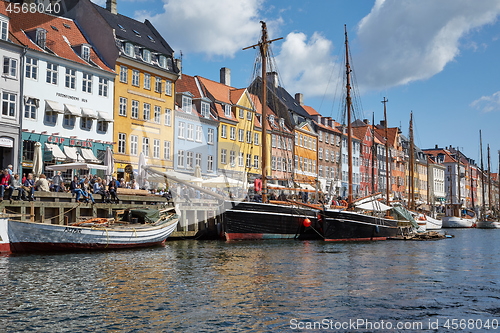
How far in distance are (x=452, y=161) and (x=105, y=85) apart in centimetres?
10714

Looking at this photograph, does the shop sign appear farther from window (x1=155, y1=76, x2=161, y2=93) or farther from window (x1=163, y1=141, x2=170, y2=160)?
window (x1=155, y1=76, x2=161, y2=93)

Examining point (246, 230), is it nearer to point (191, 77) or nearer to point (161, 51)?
point (161, 51)

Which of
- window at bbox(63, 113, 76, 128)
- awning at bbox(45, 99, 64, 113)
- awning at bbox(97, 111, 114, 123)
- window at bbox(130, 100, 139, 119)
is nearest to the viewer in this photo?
awning at bbox(45, 99, 64, 113)

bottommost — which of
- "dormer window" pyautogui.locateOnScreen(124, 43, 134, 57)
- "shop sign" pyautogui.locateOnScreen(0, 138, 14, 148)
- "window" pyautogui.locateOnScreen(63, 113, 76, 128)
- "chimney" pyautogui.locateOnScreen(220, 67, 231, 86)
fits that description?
"shop sign" pyautogui.locateOnScreen(0, 138, 14, 148)

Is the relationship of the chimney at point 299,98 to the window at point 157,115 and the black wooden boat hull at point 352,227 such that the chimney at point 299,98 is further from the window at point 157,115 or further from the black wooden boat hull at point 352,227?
the black wooden boat hull at point 352,227

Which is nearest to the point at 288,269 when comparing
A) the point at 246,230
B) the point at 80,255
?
the point at 80,255

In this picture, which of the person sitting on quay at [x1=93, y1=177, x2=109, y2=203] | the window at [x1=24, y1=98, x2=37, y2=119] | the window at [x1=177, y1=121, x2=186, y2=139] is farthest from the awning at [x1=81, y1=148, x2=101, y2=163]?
the window at [x1=177, y1=121, x2=186, y2=139]

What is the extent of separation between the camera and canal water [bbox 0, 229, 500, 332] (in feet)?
39.0

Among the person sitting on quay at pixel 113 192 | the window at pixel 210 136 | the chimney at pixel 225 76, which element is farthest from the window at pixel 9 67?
the chimney at pixel 225 76

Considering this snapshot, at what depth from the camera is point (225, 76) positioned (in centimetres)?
6681

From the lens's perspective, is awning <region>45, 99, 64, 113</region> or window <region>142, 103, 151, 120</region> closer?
awning <region>45, 99, 64, 113</region>

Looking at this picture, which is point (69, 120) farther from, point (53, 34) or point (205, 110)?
point (205, 110)

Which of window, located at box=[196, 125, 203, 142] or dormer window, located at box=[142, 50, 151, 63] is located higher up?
dormer window, located at box=[142, 50, 151, 63]

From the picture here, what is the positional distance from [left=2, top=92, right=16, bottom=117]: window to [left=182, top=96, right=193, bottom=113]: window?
63.6ft
